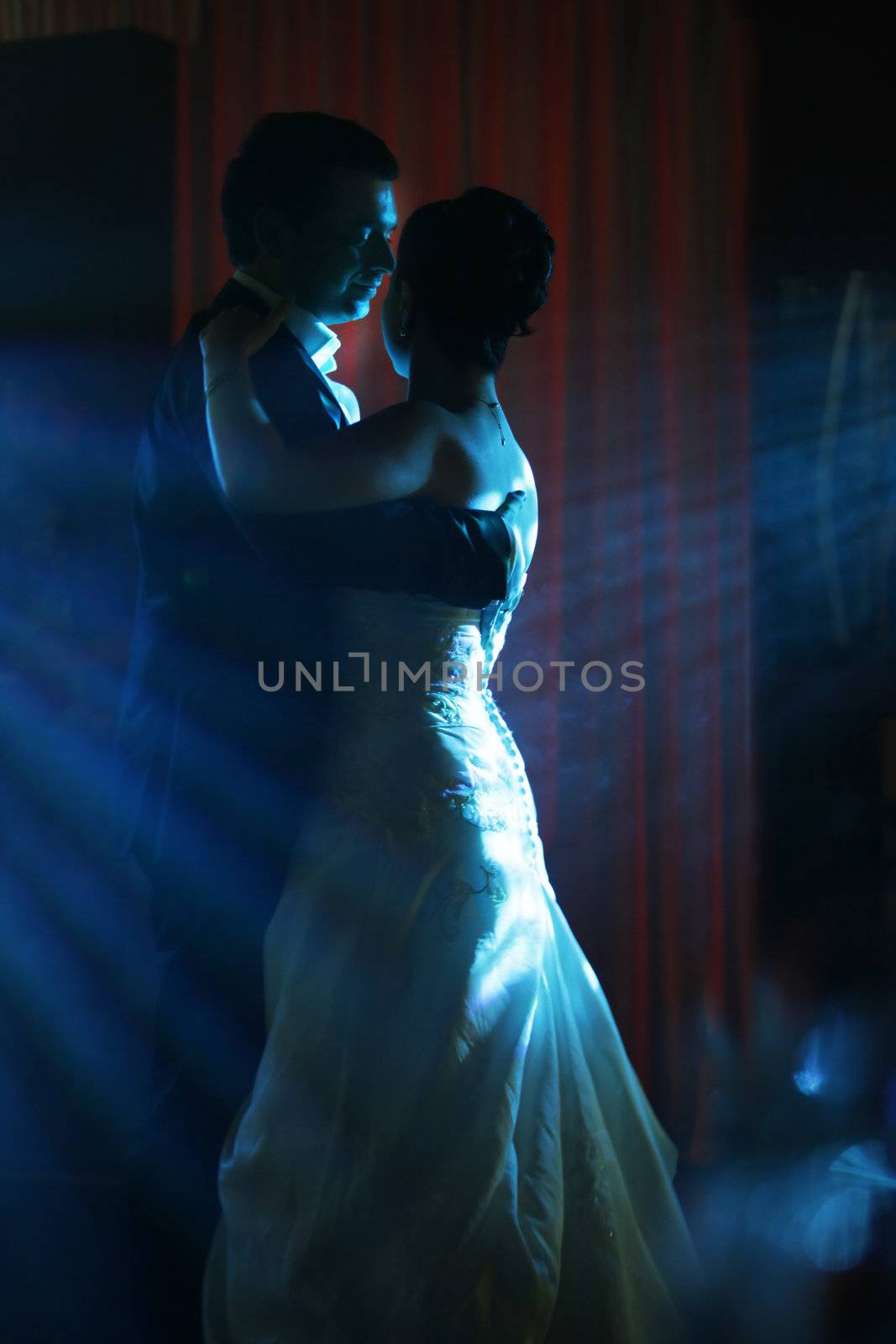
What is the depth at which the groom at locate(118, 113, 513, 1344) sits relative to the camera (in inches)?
57.1

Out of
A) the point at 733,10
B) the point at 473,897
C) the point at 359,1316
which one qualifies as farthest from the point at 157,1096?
the point at 733,10

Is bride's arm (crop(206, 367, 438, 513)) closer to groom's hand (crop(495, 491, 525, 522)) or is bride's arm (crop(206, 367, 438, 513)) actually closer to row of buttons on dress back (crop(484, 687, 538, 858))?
groom's hand (crop(495, 491, 525, 522))

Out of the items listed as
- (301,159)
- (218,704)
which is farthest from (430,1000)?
(301,159)

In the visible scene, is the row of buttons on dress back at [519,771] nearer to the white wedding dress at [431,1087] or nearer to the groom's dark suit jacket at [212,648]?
the white wedding dress at [431,1087]

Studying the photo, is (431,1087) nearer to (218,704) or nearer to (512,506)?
(218,704)

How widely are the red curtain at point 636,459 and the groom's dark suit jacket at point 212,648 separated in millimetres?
1134

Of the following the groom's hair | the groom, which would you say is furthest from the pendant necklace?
the groom's hair

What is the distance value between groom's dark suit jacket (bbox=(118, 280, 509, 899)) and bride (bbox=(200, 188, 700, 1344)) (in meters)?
0.06

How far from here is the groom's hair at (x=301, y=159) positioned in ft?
4.91

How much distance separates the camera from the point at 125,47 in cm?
250

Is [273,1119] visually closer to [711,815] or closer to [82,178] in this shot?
[711,815]

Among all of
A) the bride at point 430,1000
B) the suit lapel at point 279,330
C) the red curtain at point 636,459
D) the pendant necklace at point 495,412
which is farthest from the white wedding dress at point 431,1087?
the red curtain at point 636,459

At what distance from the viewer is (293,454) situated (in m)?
1.30

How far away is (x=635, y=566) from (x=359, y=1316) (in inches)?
66.1
